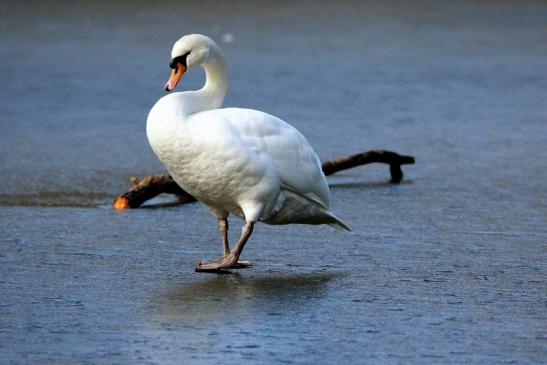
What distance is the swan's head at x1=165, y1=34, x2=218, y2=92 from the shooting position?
707 cm

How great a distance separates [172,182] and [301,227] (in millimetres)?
1098

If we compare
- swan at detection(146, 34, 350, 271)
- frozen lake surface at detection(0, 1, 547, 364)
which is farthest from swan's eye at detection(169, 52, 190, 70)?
frozen lake surface at detection(0, 1, 547, 364)

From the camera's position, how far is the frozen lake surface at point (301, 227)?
5488mm

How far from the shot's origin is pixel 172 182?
881cm

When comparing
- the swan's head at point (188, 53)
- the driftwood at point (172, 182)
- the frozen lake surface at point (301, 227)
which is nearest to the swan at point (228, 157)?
the swan's head at point (188, 53)

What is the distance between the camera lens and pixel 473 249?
24.5 ft

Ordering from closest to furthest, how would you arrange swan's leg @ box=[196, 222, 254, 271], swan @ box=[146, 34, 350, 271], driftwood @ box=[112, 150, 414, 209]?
swan @ box=[146, 34, 350, 271] < swan's leg @ box=[196, 222, 254, 271] < driftwood @ box=[112, 150, 414, 209]

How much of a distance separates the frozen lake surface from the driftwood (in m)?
0.14

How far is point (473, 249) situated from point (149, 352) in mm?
2763

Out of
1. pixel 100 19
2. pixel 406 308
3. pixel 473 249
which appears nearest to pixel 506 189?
pixel 473 249

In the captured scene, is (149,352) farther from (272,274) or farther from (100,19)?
(100,19)

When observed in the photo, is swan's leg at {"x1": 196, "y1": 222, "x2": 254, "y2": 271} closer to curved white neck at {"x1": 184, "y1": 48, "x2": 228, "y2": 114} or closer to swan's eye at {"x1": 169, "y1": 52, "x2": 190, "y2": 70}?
curved white neck at {"x1": 184, "y1": 48, "x2": 228, "y2": 114}

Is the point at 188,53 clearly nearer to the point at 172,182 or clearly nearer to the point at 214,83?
the point at 214,83

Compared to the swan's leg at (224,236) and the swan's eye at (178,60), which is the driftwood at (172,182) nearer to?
the swan's leg at (224,236)
